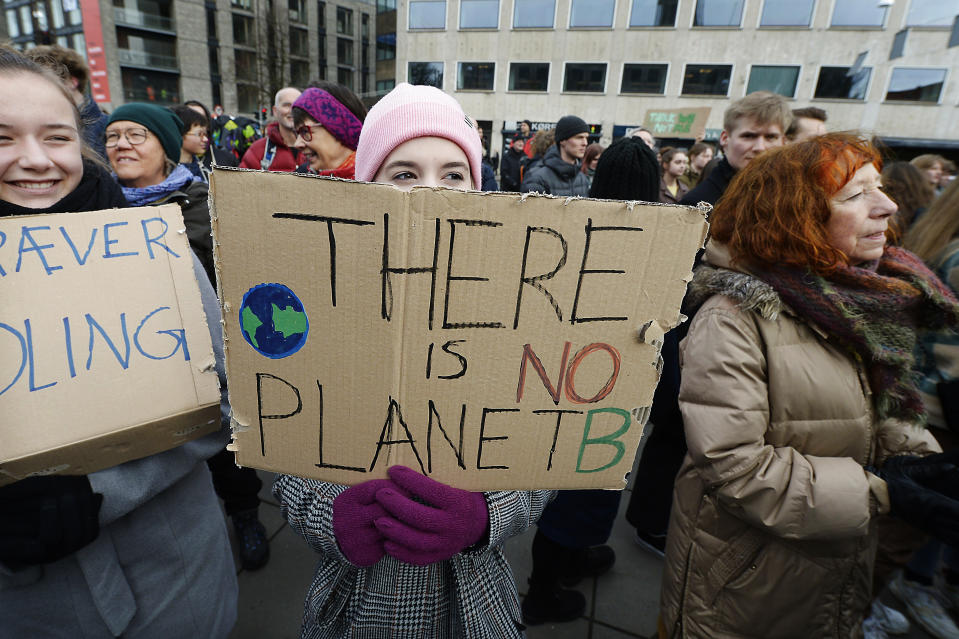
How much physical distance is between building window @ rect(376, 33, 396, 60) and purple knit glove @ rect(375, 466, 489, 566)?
1699 inches

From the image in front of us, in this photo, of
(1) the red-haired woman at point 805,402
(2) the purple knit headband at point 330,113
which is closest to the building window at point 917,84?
(1) the red-haired woman at point 805,402

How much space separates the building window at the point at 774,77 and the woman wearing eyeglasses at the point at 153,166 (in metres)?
26.6

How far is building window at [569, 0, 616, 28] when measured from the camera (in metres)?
23.7

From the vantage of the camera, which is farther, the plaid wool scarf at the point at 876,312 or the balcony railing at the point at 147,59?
the balcony railing at the point at 147,59

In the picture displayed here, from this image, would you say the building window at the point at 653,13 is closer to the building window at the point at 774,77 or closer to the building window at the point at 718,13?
the building window at the point at 718,13

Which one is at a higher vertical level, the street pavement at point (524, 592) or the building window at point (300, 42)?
the building window at point (300, 42)

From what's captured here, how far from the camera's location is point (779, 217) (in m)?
1.34

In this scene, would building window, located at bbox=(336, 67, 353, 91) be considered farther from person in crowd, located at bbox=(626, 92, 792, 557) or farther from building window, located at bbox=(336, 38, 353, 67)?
person in crowd, located at bbox=(626, 92, 792, 557)

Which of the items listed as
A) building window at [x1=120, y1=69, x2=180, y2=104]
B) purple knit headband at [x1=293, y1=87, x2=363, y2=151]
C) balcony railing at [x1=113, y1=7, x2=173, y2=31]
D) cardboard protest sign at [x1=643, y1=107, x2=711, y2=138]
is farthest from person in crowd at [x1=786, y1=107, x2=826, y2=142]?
balcony railing at [x1=113, y1=7, x2=173, y2=31]

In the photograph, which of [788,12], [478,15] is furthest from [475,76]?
[788,12]

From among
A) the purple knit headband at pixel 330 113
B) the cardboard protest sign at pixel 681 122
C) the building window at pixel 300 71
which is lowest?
the purple knit headband at pixel 330 113

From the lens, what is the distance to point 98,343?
3.01 ft

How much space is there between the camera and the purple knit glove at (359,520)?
904 millimetres

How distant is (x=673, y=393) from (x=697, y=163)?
15.2ft
